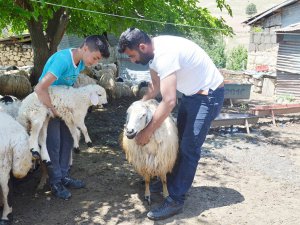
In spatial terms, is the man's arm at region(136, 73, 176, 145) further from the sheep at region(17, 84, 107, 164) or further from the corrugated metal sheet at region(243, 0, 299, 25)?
the corrugated metal sheet at region(243, 0, 299, 25)

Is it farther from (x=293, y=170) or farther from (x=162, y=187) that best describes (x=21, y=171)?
(x=293, y=170)

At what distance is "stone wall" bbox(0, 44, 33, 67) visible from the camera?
1755cm

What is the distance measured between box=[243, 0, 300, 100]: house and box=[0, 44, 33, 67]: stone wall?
34.4 ft

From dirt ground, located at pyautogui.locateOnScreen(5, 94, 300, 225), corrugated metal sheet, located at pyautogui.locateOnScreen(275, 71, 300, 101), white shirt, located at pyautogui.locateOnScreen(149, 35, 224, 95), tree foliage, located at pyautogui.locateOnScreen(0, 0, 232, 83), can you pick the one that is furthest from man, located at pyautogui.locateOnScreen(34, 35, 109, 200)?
corrugated metal sheet, located at pyautogui.locateOnScreen(275, 71, 300, 101)

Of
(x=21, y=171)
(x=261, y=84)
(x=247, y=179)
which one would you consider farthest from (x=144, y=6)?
(x=261, y=84)

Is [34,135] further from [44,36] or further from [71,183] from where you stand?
[44,36]

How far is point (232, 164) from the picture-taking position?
574 centimetres

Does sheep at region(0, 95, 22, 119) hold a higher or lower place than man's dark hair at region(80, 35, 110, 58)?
lower

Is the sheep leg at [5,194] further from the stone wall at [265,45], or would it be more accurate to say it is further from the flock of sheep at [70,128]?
the stone wall at [265,45]

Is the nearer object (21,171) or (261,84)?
(21,171)

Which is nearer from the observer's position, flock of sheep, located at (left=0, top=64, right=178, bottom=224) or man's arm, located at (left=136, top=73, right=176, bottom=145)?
man's arm, located at (left=136, top=73, right=176, bottom=145)

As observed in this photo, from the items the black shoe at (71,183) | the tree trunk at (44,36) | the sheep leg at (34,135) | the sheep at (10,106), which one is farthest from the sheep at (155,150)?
the tree trunk at (44,36)

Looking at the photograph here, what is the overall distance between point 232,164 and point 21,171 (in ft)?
11.3

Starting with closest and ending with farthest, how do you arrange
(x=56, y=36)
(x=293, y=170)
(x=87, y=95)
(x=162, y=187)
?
(x=87, y=95) → (x=162, y=187) → (x=293, y=170) → (x=56, y=36)
